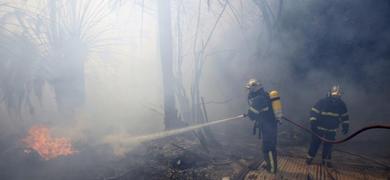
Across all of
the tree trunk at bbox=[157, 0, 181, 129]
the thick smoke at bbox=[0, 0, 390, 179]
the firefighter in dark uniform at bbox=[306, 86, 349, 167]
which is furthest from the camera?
the thick smoke at bbox=[0, 0, 390, 179]

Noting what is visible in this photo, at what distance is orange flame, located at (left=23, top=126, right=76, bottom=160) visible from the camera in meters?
8.18

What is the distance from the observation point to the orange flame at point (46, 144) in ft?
26.8

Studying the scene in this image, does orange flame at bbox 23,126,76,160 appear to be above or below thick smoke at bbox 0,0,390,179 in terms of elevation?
below

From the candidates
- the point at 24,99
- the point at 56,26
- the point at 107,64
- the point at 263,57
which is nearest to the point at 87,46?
the point at 56,26

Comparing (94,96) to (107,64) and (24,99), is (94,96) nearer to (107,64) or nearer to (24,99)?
(107,64)

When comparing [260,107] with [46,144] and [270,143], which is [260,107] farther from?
[46,144]

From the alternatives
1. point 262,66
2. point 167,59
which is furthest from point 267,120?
point 262,66

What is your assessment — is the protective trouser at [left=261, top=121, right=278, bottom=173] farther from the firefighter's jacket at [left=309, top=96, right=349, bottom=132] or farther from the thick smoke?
the thick smoke

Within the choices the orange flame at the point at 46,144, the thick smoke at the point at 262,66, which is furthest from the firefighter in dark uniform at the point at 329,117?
the orange flame at the point at 46,144

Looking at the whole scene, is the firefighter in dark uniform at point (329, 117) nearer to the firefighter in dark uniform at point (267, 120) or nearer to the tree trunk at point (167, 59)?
the firefighter in dark uniform at point (267, 120)

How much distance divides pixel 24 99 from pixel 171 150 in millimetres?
9129

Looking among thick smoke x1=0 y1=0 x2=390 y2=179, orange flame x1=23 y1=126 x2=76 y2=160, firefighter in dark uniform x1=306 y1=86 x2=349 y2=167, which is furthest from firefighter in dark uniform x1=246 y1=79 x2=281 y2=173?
orange flame x1=23 y1=126 x2=76 y2=160

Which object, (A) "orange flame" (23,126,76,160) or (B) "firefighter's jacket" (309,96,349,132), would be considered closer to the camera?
(B) "firefighter's jacket" (309,96,349,132)

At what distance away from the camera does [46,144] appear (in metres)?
8.64
